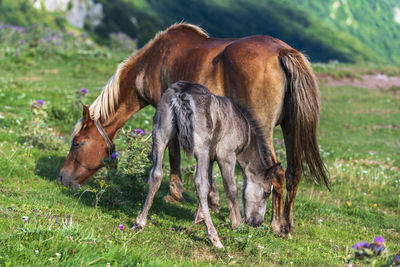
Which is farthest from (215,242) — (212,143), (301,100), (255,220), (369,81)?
(369,81)

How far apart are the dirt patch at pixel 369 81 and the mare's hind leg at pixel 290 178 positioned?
20471mm

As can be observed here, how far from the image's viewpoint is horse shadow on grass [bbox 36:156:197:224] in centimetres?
616

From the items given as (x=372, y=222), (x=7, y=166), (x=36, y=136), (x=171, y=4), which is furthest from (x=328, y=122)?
(x=171, y=4)

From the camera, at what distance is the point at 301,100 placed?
6.05 metres

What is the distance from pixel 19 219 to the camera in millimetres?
4613

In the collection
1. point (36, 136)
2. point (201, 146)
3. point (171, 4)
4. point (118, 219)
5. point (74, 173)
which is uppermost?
point (201, 146)

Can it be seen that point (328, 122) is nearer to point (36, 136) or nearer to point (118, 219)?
point (36, 136)

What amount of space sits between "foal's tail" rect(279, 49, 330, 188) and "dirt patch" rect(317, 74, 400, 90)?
67.9ft

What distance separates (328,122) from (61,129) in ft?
36.2

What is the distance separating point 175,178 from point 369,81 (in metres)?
24.1

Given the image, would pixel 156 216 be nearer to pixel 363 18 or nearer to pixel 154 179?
pixel 154 179

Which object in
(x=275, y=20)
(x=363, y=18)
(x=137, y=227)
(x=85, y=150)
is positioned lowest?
(x=275, y=20)

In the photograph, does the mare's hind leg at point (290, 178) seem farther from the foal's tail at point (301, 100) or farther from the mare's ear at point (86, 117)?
the mare's ear at point (86, 117)

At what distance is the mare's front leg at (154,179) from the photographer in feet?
16.5
